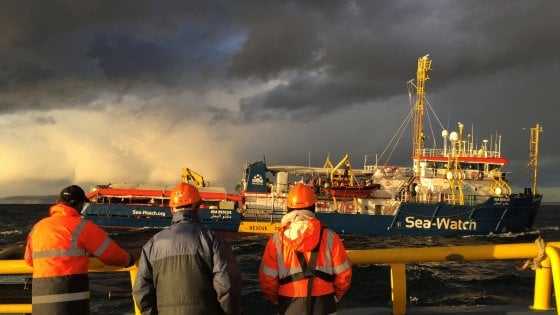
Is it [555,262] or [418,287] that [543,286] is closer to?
[555,262]

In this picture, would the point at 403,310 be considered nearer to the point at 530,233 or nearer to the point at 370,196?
the point at 370,196

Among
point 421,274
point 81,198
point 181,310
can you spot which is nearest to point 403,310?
point 181,310

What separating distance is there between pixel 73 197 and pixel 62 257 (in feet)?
1.34

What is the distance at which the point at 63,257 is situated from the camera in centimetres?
331

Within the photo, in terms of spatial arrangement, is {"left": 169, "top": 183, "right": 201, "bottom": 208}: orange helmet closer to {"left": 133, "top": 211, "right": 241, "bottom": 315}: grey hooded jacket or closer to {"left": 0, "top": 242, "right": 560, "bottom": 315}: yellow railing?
{"left": 133, "top": 211, "right": 241, "bottom": 315}: grey hooded jacket

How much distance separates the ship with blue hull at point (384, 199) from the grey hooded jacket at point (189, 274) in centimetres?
2641

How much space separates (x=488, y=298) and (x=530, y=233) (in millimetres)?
22772

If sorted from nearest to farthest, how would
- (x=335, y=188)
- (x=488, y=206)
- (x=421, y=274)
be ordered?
(x=421, y=274) → (x=488, y=206) → (x=335, y=188)

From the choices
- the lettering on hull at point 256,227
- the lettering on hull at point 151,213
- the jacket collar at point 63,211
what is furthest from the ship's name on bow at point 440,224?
the jacket collar at point 63,211

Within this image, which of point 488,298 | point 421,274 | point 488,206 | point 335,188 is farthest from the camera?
point 335,188

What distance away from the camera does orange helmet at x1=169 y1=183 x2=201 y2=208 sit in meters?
3.21

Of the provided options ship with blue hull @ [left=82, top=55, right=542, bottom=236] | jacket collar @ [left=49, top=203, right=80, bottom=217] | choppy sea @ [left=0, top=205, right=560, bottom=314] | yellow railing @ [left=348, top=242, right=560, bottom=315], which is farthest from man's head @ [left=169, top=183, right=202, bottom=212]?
ship with blue hull @ [left=82, top=55, right=542, bottom=236]

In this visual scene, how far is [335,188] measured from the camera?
33.1 meters

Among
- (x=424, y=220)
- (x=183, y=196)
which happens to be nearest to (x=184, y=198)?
(x=183, y=196)
